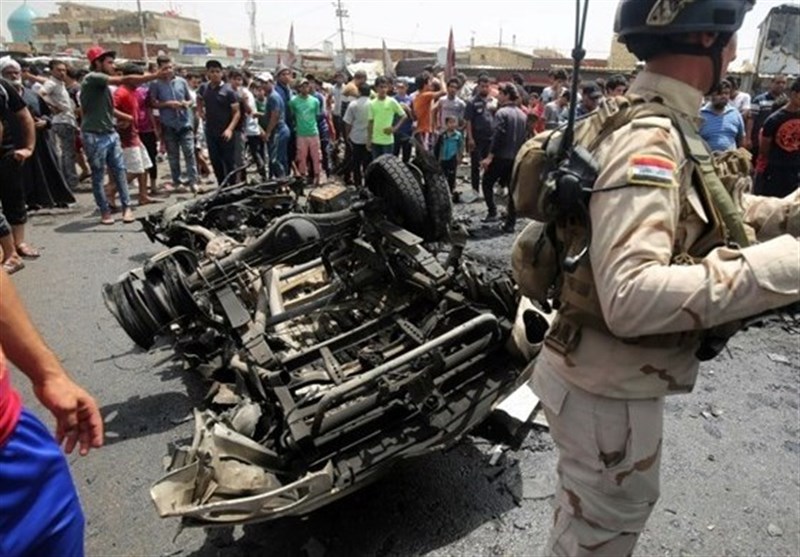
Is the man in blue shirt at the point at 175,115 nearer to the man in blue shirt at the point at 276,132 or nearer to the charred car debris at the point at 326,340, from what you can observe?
the man in blue shirt at the point at 276,132

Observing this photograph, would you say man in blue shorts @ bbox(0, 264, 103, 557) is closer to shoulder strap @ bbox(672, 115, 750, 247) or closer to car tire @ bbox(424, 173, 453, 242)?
shoulder strap @ bbox(672, 115, 750, 247)

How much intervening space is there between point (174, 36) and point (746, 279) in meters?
74.4

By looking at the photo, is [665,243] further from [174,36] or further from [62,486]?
[174,36]

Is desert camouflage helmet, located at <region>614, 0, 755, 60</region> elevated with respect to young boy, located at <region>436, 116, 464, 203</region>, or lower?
elevated

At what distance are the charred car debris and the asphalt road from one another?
35cm

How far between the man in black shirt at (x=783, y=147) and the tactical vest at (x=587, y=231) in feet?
16.8

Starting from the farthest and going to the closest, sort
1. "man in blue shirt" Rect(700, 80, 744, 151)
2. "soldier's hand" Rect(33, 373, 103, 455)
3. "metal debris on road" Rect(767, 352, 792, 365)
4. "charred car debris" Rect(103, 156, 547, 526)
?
"man in blue shirt" Rect(700, 80, 744, 151), "metal debris on road" Rect(767, 352, 792, 365), "charred car debris" Rect(103, 156, 547, 526), "soldier's hand" Rect(33, 373, 103, 455)

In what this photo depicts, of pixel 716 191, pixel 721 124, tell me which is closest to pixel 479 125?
pixel 721 124

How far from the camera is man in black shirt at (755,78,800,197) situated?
217 inches

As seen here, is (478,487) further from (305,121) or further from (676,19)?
(305,121)

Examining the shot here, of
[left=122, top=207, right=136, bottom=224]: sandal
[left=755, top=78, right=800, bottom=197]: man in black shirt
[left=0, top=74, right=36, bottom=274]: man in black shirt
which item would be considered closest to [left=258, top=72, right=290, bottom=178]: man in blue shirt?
[left=122, top=207, right=136, bottom=224]: sandal

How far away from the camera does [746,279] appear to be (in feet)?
3.87

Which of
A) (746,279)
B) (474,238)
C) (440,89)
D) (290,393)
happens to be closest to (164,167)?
(440,89)

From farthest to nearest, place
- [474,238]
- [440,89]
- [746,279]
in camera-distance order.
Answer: [440,89] → [474,238] → [746,279]
